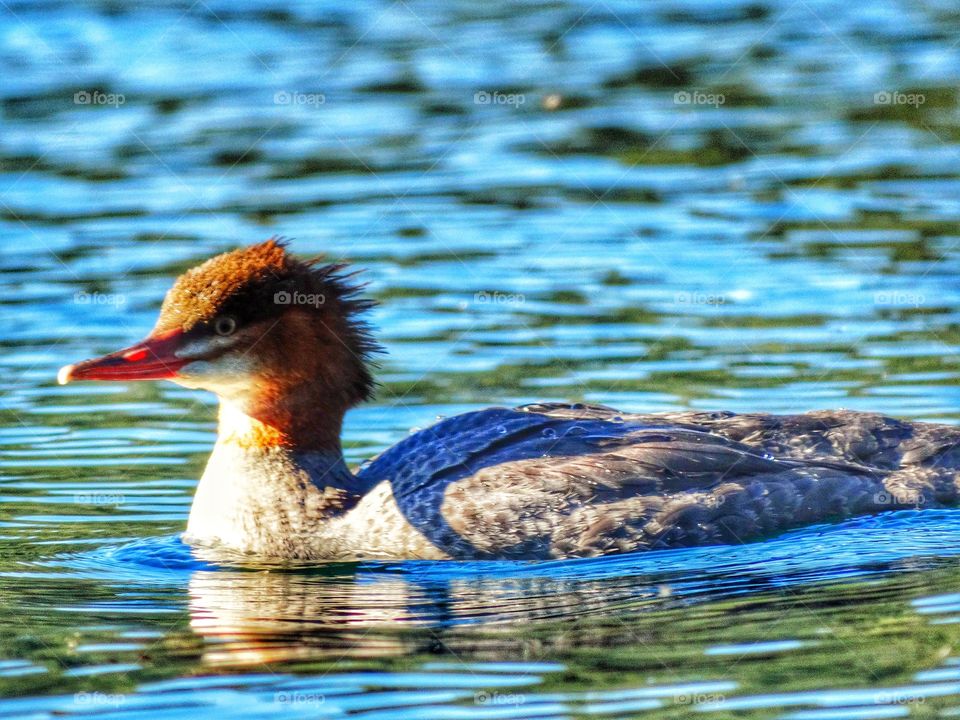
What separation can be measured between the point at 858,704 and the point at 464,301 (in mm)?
8091

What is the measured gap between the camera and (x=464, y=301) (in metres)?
15.8

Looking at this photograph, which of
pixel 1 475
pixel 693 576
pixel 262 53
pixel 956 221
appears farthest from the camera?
pixel 262 53

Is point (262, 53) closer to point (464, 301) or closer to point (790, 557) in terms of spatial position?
point (464, 301)

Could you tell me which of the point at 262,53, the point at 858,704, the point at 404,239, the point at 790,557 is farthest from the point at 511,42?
the point at 858,704
